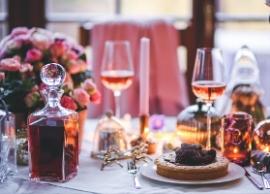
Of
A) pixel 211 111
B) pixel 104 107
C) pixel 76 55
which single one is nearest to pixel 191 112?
pixel 211 111

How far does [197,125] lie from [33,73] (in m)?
0.46

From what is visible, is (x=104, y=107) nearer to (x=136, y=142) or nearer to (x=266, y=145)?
(x=136, y=142)

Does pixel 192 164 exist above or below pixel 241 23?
below

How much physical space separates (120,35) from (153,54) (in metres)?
0.16

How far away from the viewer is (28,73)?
1729 mm

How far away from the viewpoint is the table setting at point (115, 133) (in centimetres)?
147

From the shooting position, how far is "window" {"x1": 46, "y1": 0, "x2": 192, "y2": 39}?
343cm

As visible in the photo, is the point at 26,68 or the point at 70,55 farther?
the point at 70,55

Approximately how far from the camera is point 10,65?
1700 mm

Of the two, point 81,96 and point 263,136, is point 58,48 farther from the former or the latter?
point 263,136

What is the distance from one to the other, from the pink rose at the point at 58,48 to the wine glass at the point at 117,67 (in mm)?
215

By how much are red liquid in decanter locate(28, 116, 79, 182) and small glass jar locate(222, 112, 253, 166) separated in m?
0.40

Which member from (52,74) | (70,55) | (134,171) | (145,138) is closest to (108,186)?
(134,171)

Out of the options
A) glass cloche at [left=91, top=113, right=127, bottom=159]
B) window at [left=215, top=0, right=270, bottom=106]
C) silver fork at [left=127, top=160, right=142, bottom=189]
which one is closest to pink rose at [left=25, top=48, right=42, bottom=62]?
glass cloche at [left=91, top=113, right=127, bottom=159]
